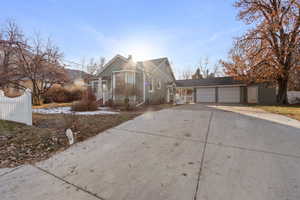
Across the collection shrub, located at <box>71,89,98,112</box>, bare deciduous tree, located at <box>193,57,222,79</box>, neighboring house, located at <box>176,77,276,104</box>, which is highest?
bare deciduous tree, located at <box>193,57,222,79</box>

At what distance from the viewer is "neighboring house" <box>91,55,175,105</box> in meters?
11.7

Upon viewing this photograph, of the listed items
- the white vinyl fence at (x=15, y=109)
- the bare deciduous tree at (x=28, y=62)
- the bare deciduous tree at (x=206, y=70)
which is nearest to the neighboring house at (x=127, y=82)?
the bare deciduous tree at (x=28, y=62)

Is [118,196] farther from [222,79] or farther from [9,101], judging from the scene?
[222,79]

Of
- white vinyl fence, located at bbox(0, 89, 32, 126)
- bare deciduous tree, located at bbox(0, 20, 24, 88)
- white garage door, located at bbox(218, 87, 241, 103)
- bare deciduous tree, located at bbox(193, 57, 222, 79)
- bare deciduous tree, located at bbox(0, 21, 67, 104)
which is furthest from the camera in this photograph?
bare deciduous tree, located at bbox(193, 57, 222, 79)

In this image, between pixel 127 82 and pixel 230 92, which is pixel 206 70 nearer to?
pixel 230 92

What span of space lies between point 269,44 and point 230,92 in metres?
6.45

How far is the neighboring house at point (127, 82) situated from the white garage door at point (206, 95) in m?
6.26

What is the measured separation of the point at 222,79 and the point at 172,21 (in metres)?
12.8

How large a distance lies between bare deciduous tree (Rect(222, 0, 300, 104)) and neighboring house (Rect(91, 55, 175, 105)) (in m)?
8.99

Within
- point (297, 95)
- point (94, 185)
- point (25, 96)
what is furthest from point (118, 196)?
point (297, 95)

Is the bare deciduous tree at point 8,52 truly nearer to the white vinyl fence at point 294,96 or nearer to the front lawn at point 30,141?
the front lawn at point 30,141

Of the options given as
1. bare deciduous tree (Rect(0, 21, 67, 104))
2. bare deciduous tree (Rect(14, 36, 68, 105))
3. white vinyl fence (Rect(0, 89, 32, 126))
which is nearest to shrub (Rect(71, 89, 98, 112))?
white vinyl fence (Rect(0, 89, 32, 126))

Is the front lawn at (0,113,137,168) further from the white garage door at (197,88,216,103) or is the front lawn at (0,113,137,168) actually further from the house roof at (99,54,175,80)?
the white garage door at (197,88,216,103)

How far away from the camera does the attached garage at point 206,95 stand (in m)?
18.1
